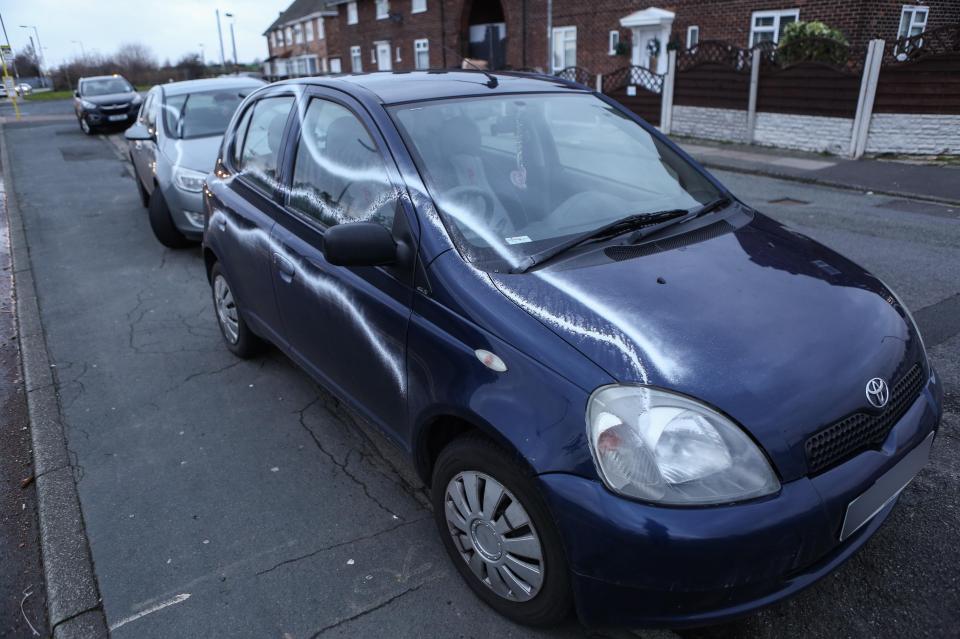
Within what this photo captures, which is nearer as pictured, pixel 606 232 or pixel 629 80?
pixel 606 232

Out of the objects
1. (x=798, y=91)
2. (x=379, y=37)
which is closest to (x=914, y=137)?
(x=798, y=91)

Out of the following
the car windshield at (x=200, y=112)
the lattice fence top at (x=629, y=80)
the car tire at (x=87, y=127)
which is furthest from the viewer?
the car tire at (x=87, y=127)

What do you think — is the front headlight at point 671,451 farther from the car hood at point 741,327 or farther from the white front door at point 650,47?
the white front door at point 650,47

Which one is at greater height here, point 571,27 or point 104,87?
point 571,27

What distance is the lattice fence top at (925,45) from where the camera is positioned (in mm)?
11047

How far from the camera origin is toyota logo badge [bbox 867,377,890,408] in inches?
83.3

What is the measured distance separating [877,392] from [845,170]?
10.4m

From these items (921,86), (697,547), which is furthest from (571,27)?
(697,547)

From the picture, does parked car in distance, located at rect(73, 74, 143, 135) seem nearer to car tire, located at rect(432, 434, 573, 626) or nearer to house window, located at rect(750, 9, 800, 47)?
house window, located at rect(750, 9, 800, 47)

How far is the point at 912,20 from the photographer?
53.2ft

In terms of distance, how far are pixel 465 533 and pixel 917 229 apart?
276 inches

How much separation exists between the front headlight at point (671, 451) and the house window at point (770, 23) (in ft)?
57.3

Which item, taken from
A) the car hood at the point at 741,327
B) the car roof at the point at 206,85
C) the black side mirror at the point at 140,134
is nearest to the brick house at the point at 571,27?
the car hood at the point at 741,327

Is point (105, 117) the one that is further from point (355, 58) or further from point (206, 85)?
point (355, 58)
